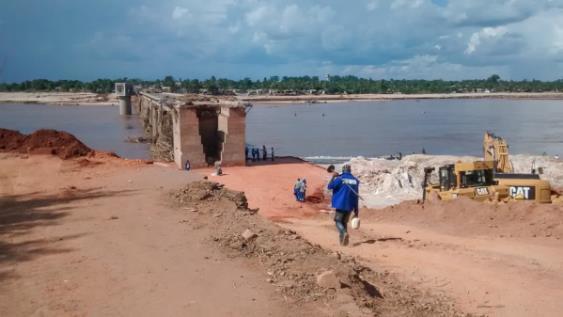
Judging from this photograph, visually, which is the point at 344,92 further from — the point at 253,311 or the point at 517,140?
the point at 253,311

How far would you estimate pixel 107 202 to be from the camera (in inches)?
460

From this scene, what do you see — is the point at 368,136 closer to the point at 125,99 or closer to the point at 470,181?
the point at 470,181

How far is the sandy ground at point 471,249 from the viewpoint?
27.9 feet

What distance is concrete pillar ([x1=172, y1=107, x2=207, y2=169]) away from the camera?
2934 cm

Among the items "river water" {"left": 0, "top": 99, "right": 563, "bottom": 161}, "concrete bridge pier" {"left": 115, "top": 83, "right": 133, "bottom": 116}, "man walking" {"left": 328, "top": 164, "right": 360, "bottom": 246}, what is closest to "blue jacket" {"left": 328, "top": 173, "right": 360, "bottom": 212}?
"man walking" {"left": 328, "top": 164, "right": 360, "bottom": 246}

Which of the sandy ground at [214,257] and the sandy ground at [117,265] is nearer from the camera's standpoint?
the sandy ground at [117,265]

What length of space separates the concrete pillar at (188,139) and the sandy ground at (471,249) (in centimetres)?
1022

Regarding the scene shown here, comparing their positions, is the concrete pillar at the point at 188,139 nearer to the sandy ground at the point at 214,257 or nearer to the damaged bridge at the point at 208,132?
the damaged bridge at the point at 208,132

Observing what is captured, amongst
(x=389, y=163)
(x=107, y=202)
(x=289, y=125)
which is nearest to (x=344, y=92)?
(x=289, y=125)

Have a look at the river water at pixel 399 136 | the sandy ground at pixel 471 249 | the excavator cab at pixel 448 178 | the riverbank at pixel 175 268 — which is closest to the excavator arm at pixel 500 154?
the excavator cab at pixel 448 178

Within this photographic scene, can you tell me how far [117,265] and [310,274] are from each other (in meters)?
2.35

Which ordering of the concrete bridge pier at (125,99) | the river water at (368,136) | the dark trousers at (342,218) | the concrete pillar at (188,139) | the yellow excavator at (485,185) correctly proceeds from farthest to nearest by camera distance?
the concrete bridge pier at (125,99) → the river water at (368,136) → the concrete pillar at (188,139) → the yellow excavator at (485,185) → the dark trousers at (342,218)

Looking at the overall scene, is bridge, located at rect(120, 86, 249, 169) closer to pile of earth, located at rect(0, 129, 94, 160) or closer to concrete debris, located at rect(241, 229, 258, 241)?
pile of earth, located at rect(0, 129, 94, 160)

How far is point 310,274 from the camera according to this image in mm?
6711
